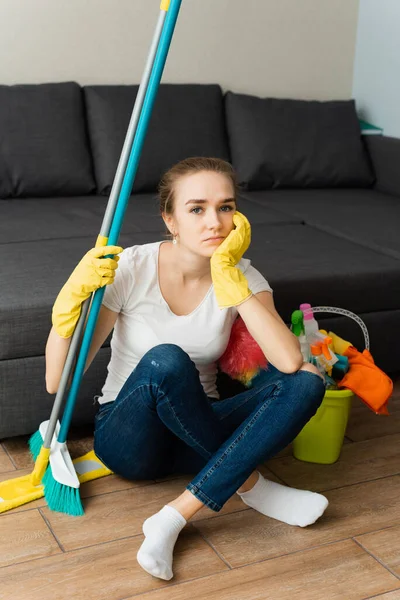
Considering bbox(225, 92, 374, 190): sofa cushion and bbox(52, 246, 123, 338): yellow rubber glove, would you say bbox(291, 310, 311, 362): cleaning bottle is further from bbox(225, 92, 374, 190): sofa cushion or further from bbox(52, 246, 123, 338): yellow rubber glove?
bbox(225, 92, 374, 190): sofa cushion

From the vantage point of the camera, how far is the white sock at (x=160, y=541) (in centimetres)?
159

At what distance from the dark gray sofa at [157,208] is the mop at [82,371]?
184mm

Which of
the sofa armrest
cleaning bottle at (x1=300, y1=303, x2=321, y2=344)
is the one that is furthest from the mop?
the sofa armrest

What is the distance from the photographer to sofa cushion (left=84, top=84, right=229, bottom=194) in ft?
10.2

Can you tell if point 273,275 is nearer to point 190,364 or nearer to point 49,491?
point 190,364

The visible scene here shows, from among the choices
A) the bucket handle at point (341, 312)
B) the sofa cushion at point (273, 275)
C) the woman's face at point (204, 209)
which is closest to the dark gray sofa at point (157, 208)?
the sofa cushion at point (273, 275)

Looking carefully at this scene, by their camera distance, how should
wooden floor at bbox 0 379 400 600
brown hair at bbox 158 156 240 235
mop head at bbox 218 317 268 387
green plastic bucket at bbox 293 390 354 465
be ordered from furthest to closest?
green plastic bucket at bbox 293 390 354 465
mop head at bbox 218 317 268 387
brown hair at bbox 158 156 240 235
wooden floor at bbox 0 379 400 600

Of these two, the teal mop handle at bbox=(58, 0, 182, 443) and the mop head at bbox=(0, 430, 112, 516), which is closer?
the teal mop handle at bbox=(58, 0, 182, 443)

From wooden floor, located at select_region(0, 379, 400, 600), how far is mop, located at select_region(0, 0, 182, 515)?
0.12 ft

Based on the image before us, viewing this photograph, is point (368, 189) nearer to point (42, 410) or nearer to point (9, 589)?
point (42, 410)

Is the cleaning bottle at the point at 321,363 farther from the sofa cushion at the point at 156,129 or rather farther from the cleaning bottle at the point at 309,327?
the sofa cushion at the point at 156,129

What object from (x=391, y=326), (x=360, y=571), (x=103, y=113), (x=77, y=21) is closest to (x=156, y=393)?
(x=360, y=571)

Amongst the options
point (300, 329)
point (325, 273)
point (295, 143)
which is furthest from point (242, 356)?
point (295, 143)

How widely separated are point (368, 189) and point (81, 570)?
7.91 ft
